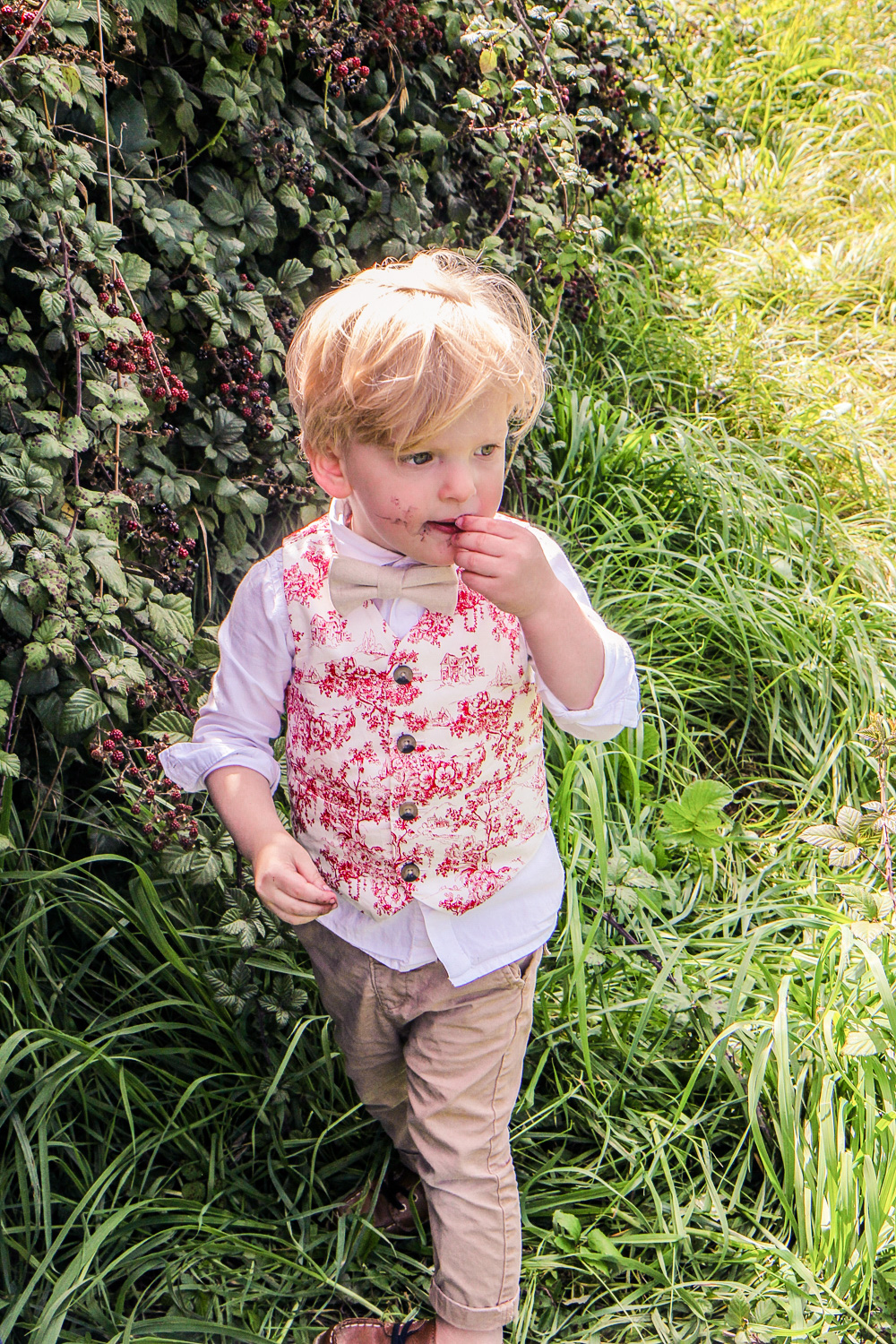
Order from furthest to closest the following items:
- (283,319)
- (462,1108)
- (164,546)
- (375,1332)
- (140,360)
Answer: (283,319), (164,546), (140,360), (375,1332), (462,1108)

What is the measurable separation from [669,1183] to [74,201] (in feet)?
5.31

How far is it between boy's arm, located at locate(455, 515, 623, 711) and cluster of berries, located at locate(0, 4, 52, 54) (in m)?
0.87

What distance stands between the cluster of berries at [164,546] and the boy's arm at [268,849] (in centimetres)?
43

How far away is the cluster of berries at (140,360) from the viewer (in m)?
1.62

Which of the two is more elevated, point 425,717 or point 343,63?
point 343,63

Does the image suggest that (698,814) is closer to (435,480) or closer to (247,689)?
(247,689)

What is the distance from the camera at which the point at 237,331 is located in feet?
6.30

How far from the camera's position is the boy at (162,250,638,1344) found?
126cm

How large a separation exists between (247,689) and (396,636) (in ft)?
0.74

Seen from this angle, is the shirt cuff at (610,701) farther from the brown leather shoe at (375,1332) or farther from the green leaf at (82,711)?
the brown leather shoe at (375,1332)

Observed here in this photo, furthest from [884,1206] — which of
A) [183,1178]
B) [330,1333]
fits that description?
[183,1178]

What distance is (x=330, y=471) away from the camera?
54.6 inches

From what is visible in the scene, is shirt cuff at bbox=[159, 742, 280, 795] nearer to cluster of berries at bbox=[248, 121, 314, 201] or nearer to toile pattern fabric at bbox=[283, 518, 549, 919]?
toile pattern fabric at bbox=[283, 518, 549, 919]

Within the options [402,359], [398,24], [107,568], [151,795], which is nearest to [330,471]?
[402,359]
